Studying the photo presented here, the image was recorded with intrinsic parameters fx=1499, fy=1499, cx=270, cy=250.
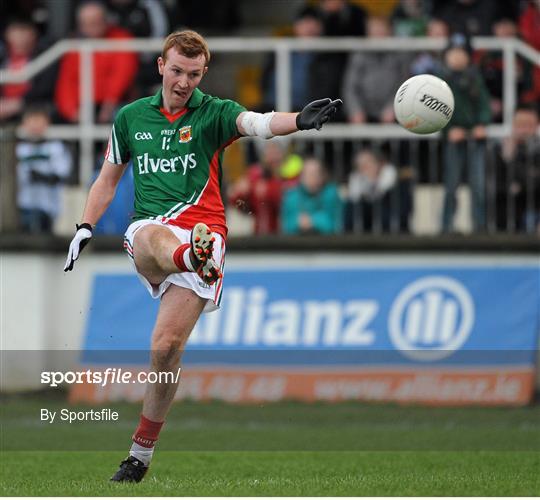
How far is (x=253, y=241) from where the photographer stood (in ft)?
50.4

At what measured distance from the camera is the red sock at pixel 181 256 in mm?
9000

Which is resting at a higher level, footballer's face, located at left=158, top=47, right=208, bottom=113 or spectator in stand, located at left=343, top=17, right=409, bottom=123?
footballer's face, located at left=158, top=47, right=208, bottom=113

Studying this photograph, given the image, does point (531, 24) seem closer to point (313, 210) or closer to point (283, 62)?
point (283, 62)

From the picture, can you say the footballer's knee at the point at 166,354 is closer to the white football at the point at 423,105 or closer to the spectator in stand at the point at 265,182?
the white football at the point at 423,105

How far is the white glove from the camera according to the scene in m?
9.49

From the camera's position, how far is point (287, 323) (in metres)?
15.0

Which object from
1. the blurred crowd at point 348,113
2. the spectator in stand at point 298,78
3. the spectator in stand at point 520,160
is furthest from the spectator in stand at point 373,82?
the spectator in stand at point 520,160

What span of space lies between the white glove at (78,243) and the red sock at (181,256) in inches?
30.8

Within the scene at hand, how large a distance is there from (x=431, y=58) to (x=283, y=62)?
157 cm

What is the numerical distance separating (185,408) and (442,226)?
3.25 metres

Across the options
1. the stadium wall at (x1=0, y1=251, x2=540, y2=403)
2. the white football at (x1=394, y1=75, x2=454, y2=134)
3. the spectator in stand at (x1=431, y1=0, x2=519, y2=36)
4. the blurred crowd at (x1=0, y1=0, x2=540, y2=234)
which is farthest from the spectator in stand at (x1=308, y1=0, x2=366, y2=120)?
the white football at (x1=394, y1=75, x2=454, y2=134)

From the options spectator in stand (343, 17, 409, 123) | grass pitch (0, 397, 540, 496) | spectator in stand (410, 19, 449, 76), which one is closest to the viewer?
grass pitch (0, 397, 540, 496)

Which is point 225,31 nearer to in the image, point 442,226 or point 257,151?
point 257,151

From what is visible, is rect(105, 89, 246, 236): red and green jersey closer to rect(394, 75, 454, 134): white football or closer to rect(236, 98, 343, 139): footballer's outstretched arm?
rect(236, 98, 343, 139): footballer's outstretched arm
